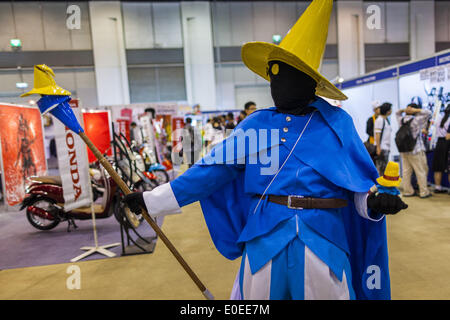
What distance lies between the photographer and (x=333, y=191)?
4.22 feet

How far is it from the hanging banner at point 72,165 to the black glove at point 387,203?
3.23m

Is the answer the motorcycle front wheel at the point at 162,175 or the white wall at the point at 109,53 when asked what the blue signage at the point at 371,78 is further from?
the white wall at the point at 109,53

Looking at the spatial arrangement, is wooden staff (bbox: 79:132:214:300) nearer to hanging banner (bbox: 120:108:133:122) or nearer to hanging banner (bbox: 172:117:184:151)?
hanging banner (bbox: 172:117:184:151)

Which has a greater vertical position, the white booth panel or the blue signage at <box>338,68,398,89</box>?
the white booth panel

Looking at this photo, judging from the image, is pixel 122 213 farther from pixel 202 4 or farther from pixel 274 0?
pixel 274 0

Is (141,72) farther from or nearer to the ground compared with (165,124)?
farther from the ground

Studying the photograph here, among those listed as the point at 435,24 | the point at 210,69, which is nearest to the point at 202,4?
the point at 210,69

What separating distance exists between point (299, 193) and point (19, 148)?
5.68 metres

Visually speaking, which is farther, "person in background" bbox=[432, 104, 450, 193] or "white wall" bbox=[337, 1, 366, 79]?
"white wall" bbox=[337, 1, 366, 79]

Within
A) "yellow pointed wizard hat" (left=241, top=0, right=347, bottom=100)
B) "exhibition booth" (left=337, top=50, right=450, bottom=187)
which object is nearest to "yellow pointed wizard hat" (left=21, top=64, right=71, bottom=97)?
"yellow pointed wizard hat" (left=241, top=0, right=347, bottom=100)

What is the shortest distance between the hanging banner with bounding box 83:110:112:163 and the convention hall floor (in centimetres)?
423

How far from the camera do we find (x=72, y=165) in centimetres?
363

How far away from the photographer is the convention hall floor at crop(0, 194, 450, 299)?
2617mm

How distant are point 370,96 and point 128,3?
11792mm
